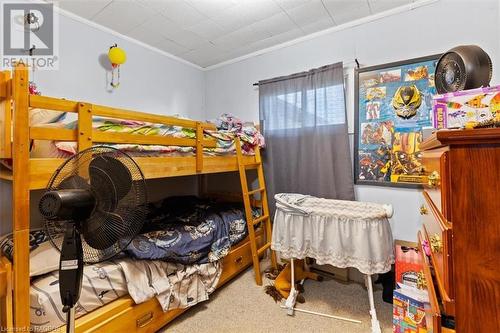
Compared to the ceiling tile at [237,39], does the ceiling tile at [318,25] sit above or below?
below

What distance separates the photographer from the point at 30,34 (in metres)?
1.99

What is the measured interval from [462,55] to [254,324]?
1995 millimetres

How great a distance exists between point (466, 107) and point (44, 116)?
1984 millimetres

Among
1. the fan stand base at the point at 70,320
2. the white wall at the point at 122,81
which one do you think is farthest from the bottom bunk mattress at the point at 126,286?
the white wall at the point at 122,81

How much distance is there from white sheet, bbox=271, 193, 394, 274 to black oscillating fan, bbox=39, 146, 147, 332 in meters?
1.25

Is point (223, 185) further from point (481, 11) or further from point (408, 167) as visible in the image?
point (481, 11)

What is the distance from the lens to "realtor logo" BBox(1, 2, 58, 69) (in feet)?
6.17

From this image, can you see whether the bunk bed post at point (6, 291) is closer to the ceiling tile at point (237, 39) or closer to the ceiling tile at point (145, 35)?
the ceiling tile at point (145, 35)

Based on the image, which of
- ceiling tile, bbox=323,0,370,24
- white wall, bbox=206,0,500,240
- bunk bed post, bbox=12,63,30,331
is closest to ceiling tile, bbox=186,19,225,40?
white wall, bbox=206,0,500,240

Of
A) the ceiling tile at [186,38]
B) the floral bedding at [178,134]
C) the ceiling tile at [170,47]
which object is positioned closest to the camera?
the floral bedding at [178,134]

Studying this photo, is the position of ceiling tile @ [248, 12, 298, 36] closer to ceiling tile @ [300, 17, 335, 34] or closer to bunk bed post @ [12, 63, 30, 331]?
ceiling tile @ [300, 17, 335, 34]

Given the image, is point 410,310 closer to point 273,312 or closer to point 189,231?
point 273,312

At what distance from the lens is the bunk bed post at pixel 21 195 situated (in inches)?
41.6

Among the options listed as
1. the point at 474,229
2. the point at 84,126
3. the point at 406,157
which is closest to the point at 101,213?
the point at 84,126
